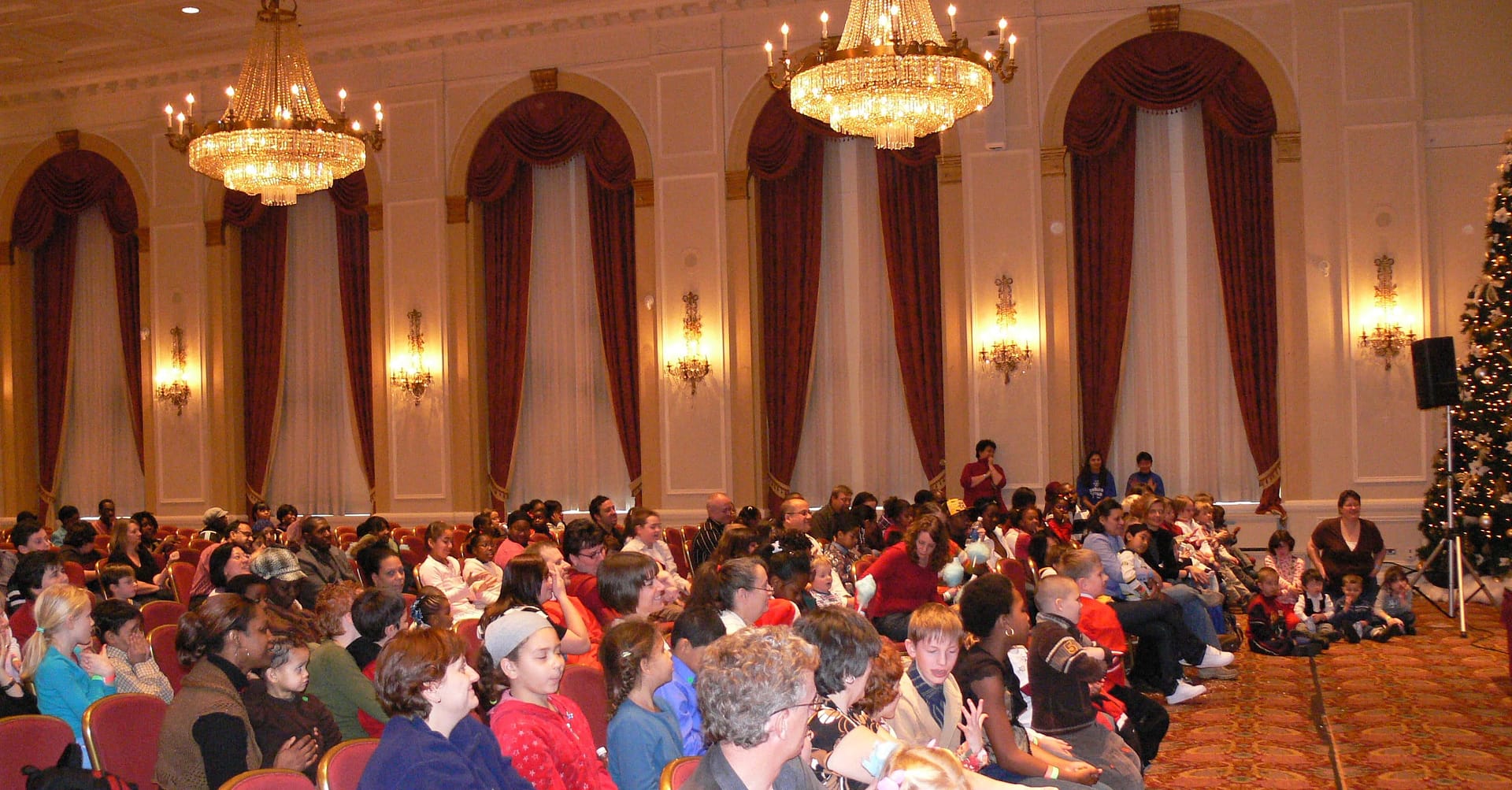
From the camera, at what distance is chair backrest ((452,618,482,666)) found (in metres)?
5.20

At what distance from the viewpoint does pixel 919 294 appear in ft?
42.7

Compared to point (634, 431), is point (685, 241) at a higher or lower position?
higher

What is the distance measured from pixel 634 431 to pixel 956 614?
32.5 feet

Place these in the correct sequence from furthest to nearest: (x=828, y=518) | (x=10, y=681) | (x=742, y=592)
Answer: (x=828, y=518), (x=742, y=592), (x=10, y=681)

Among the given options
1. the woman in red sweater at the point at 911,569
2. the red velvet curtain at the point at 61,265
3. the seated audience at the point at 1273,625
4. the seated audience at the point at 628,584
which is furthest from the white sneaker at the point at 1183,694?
the red velvet curtain at the point at 61,265

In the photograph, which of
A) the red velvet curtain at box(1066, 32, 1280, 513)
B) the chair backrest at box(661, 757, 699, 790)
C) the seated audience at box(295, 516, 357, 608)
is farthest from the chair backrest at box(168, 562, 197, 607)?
the red velvet curtain at box(1066, 32, 1280, 513)

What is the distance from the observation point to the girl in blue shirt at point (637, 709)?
3.66m

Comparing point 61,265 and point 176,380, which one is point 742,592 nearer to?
point 176,380

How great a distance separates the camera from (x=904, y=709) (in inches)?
160

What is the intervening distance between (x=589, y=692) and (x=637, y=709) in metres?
0.90

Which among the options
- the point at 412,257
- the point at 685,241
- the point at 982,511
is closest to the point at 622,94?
the point at 685,241

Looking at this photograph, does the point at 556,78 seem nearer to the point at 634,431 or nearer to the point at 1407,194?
the point at 634,431

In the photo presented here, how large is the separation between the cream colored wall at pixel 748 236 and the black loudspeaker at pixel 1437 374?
6.68 ft

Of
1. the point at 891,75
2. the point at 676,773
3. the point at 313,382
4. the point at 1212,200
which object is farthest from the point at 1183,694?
the point at 313,382
